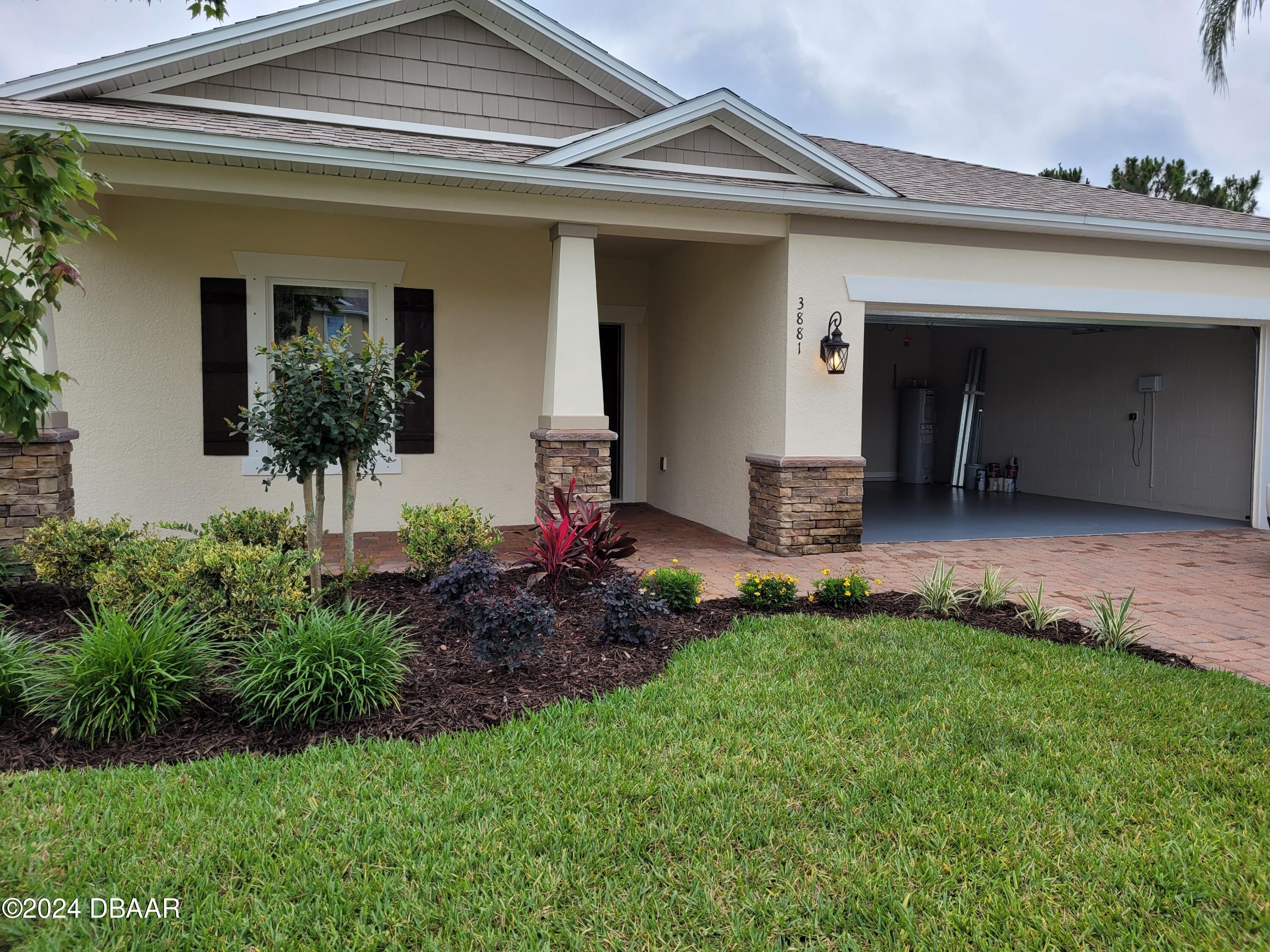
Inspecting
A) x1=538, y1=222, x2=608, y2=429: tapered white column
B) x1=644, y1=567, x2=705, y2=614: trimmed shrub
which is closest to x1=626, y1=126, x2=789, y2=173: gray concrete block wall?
x1=538, y1=222, x2=608, y2=429: tapered white column

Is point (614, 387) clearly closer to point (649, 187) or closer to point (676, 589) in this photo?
point (649, 187)

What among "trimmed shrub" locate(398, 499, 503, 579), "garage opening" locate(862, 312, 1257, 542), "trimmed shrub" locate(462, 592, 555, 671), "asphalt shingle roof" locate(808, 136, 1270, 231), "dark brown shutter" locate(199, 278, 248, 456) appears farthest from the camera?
"garage opening" locate(862, 312, 1257, 542)

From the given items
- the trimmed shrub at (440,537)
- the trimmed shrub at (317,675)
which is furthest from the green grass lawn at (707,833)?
the trimmed shrub at (440,537)

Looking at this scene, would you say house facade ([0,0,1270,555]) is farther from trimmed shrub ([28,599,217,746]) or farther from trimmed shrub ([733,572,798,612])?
trimmed shrub ([28,599,217,746])

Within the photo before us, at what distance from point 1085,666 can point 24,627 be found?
5639 mm

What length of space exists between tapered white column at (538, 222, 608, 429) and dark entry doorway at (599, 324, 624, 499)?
335 centimetres

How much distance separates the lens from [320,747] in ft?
10.1

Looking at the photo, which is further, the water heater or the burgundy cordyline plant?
the water heater

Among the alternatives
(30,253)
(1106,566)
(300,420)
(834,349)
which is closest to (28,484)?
(300,420)

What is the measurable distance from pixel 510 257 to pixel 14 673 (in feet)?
20.2

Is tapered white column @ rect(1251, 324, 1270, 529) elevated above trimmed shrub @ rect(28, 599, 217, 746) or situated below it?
above

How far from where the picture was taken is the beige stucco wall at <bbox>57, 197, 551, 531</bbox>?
23.3 feet

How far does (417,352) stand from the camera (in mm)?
8031

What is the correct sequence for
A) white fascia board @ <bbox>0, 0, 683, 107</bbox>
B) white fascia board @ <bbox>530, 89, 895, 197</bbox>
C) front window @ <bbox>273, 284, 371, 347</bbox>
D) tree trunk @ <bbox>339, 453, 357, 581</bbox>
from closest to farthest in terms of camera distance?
1. tree trunk @ <bbox>339, 453, 357, 581</bbox>
2. white fascia board @ <bbox>0, 0, 683, 107</bbox>
3. white fascia board @ <bbox>530, 89, 895, 197</bbox>
4. front window @ <bbox>273, 284, 371, 347</bbox>
